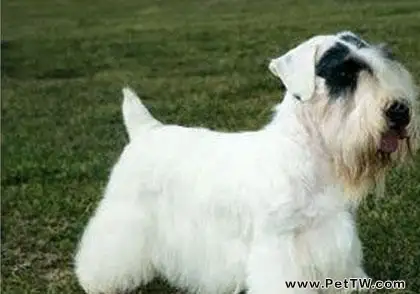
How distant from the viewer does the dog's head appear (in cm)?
264

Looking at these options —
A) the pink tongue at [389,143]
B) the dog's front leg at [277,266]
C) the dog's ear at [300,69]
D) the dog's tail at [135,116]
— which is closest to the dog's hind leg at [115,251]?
the dog's tail at [135,116]

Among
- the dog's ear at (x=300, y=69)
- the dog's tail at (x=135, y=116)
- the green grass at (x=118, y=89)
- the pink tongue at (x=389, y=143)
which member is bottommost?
the green grass at (x=118, y=89)

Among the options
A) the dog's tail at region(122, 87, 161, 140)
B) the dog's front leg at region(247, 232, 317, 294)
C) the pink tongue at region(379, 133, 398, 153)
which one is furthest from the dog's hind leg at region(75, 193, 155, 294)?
the pink tongue at region(379, 133, 398, 153)

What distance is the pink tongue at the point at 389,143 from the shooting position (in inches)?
106

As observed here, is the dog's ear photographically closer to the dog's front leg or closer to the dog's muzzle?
the dog's muzzle

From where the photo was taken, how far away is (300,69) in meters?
2.71

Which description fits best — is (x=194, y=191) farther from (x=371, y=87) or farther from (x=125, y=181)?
(x=371, y=87)

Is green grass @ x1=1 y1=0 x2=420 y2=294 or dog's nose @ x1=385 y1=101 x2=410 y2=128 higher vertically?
dog's nose @ x1=385 y1=101 x2=410 y2=128

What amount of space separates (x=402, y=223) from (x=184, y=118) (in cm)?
156

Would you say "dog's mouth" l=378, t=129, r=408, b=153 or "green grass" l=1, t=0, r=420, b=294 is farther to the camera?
"green grass" l=1, t=0, r=420, b=294

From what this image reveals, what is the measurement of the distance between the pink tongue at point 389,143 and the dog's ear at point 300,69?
21cm

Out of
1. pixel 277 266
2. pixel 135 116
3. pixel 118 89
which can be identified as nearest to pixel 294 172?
pixel 277 266

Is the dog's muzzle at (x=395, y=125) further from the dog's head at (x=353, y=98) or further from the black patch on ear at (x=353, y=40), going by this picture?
the black patch on ear at (x=353, y=40)

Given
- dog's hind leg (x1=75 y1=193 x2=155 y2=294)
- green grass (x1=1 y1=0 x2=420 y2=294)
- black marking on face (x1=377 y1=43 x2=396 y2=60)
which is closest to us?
black marking on face (x1=377 y1=43 x2=396 y2=60)
